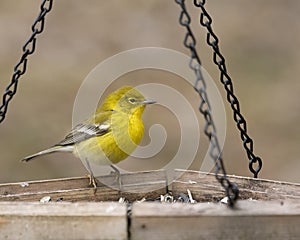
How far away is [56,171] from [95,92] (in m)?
1.44

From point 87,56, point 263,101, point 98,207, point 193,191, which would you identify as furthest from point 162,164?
point 98,207

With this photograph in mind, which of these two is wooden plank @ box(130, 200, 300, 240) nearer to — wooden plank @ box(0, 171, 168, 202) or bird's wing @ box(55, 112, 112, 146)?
wooden plank @ box(0, 171, 168, 202)

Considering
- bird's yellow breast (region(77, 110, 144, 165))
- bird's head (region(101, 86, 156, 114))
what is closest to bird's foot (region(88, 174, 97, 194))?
bird's yellow breast (region(77, 110, 144, 165))

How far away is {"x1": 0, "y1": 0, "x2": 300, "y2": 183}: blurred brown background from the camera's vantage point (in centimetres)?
950

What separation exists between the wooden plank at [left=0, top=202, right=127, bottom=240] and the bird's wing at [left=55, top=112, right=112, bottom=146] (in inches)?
88.6

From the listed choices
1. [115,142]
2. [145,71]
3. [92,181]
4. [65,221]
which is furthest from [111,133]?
[145,71]

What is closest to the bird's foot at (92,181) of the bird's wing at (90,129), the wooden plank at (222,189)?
the wooden plank at (222,189)

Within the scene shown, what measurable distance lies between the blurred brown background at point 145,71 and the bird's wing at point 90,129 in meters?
3.27

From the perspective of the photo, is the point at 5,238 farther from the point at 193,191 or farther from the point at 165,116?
the point at 165,116

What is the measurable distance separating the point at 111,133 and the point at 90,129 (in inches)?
6.6

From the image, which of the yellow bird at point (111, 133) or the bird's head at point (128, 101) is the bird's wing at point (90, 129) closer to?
the yellow bird at point (111, 133)

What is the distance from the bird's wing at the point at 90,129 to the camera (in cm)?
573

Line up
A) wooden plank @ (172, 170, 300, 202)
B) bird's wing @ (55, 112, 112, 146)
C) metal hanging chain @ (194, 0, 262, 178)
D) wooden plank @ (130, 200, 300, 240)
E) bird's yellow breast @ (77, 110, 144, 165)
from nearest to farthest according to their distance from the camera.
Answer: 1. wooden plank @ (130, 200, 300, 240)
2. metal hanging chain @ (194, 0, 262, 178)
3. wooden plank @ (172, 170, 300, 202)
4. bird's yellow breast @ (77, 110, 144, 165)
5. bird's wing @ (55, 112, 112, 146)

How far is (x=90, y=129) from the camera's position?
5.76 metres
